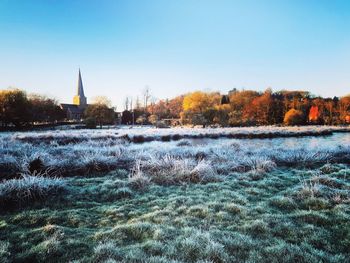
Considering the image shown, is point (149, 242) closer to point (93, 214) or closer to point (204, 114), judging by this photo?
point (93, 214)

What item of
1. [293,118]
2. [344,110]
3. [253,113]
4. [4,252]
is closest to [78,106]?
[253,113]

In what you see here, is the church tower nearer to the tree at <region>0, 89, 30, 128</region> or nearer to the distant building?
the distant building

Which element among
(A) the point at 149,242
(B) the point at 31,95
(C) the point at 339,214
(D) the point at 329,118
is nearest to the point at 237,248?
(A) the point at 149,242

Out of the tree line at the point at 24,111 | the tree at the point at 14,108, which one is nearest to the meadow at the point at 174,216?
the tree at the point at 14,108

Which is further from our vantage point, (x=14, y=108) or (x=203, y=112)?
(x=203, y=112)

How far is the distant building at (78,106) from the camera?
86.1m

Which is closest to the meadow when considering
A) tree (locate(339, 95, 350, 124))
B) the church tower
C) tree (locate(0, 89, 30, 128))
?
tree (locate(0, 89, 30, 128))

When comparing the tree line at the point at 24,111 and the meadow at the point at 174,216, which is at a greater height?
the tree line at the point at 24,111

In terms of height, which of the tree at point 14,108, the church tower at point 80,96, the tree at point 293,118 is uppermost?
the church tower at point 80,96

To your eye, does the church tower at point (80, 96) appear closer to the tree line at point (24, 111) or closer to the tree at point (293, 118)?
the tree line at point (24, 111)

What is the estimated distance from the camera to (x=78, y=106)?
92062 mm

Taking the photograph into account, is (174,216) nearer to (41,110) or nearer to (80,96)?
(41,110)

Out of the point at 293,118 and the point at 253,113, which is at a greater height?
the point at 253,113

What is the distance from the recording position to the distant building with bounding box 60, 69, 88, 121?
282 feet
